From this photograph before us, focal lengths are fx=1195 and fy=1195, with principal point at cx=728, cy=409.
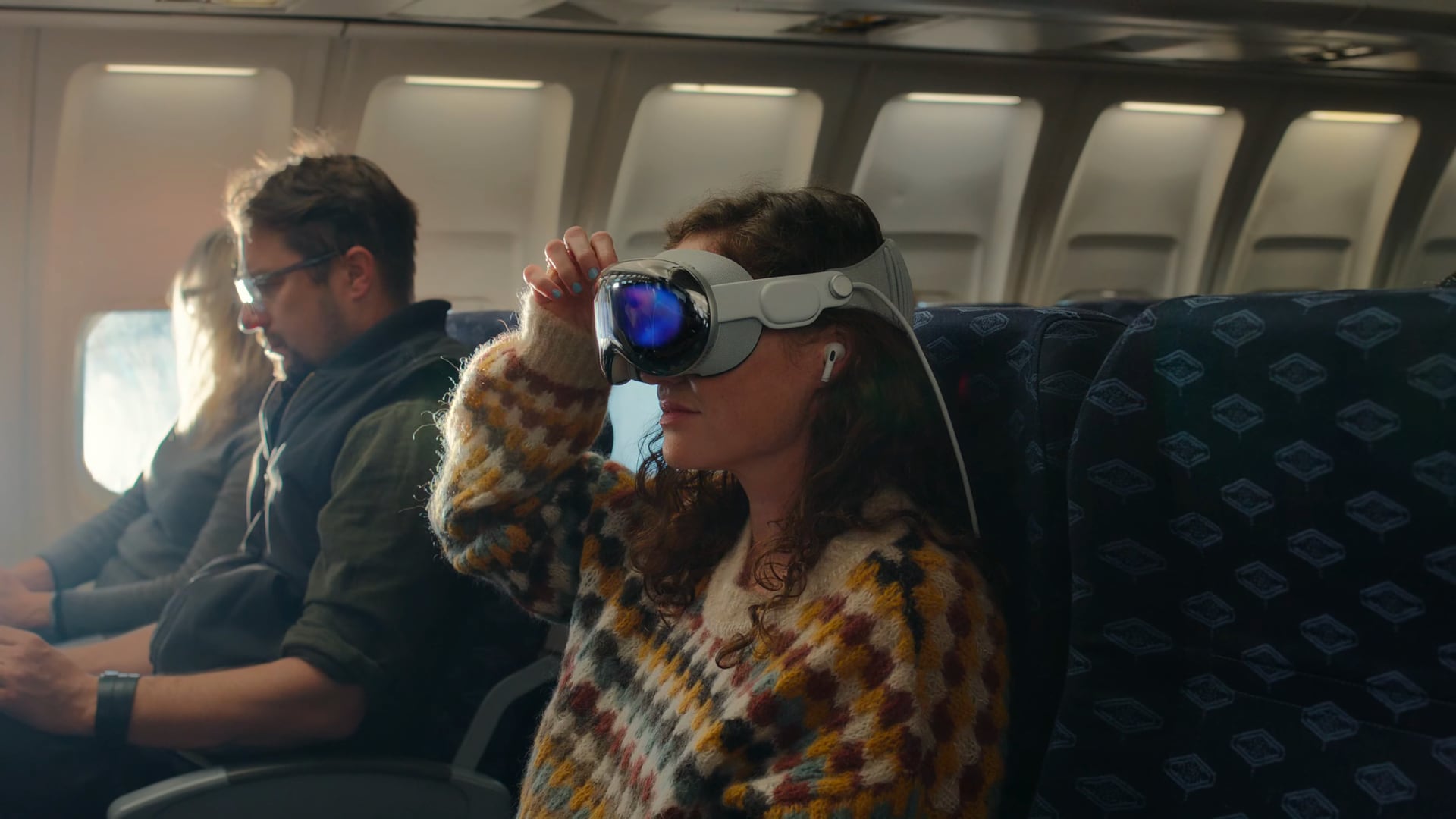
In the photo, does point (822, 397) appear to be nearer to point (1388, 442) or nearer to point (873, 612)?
point (873, 612)

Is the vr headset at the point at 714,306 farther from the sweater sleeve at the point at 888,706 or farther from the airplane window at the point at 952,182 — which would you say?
the airplane window at the point at 952,182

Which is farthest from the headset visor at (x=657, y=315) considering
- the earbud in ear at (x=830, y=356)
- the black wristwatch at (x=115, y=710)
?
the black wristwatch at (x=115, y=710)

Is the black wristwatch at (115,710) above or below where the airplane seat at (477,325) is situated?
below

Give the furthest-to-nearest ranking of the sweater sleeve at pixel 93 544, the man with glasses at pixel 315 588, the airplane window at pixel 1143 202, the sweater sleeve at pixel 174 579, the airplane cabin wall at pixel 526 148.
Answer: the airplane window at pixel 1143 202 < the airplane cabin wall at pixel 526 148 < the sweater sleeve at pixel 93 544 < the sweater sleeve at pixel 174 579 < the man with glasses at pixel 315 588

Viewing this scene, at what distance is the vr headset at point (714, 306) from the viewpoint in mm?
1259

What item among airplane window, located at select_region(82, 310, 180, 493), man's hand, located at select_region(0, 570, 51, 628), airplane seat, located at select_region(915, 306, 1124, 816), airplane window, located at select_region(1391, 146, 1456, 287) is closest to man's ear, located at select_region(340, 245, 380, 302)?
man's hand, located at select_region(0, 570, 51, 628)

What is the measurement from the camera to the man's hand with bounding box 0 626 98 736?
6.57 ft

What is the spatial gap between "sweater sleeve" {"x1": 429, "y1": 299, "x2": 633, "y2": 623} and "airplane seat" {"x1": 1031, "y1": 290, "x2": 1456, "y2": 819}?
68 centimetres

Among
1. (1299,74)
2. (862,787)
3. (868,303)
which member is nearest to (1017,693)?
(862,787)

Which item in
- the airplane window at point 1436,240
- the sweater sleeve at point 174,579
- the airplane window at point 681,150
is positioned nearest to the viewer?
the sweater sleeve at point 174,579

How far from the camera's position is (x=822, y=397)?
1323 millimetres

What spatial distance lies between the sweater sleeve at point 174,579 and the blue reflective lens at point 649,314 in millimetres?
1790

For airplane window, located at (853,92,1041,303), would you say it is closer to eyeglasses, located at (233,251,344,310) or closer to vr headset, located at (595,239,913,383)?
eyeglasses, located at (233,251,344,310)

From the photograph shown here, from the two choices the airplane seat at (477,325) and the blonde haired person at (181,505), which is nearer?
the airplane seat at (477,325)
